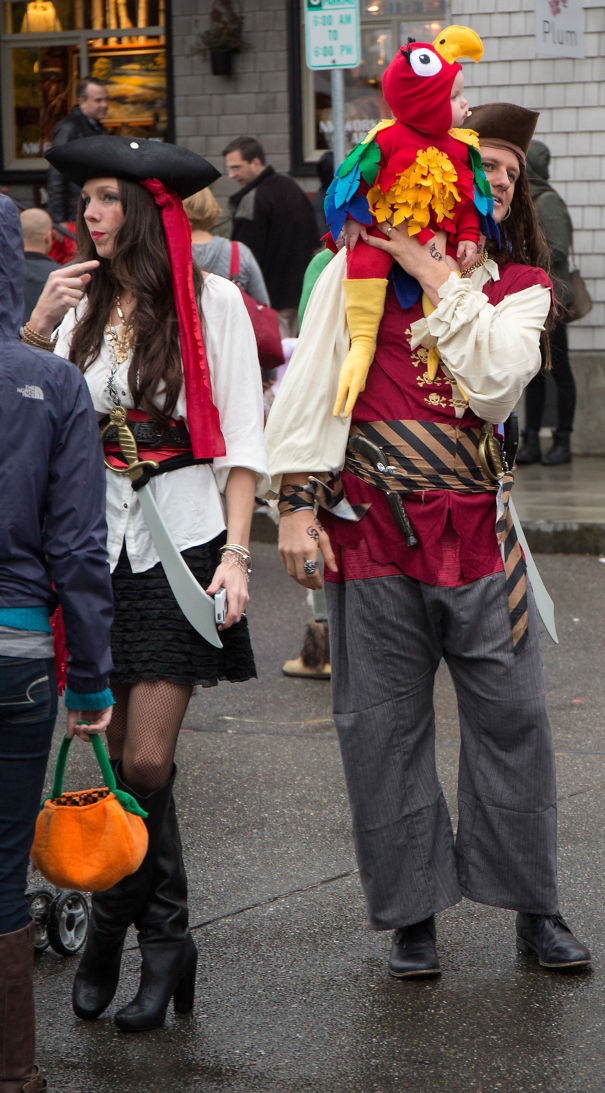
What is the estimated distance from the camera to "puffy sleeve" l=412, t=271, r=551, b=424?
3340 mm

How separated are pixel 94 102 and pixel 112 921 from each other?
9260 mm

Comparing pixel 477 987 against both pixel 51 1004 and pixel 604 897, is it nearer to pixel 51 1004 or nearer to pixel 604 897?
pixel 604 897

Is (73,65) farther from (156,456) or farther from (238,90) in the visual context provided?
(156,456)

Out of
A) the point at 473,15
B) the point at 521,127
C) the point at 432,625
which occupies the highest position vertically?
the point at 473,15

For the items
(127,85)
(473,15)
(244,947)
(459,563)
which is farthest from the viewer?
(127,85)

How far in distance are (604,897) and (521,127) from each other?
2.02 metres

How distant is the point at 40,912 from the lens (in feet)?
12.3

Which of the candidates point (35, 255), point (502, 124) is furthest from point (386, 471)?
point (35, 255)

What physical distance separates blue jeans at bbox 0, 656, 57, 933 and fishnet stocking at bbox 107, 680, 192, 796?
415 mm

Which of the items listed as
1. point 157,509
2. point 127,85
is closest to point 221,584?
point 157,509

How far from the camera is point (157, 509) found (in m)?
3.30

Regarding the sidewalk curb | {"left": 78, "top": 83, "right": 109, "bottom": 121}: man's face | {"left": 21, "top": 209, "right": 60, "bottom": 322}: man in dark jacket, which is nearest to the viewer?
{"left": 21, "top": 209, "right": 60, "bottom": 322}: man in dark jacket

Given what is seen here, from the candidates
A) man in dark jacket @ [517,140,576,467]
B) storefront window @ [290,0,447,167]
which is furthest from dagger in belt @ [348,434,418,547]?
storefront window @ [290,0,447,167]

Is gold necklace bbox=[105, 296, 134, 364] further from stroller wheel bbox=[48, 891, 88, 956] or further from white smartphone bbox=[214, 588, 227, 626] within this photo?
stroller wheel bbox=[48, 891, 88, 956]
